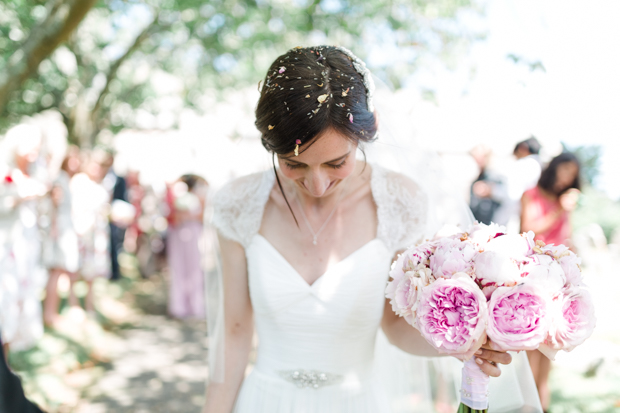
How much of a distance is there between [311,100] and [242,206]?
0.64 m

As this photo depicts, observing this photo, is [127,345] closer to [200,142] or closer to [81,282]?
[81,282]

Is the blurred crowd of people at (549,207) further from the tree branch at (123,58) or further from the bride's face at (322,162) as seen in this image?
the tree branch at (123,58)

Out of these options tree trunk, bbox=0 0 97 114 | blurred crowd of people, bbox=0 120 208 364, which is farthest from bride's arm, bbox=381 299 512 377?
tree trunk, bbox=0 0 97 114

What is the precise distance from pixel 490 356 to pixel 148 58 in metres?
11.5

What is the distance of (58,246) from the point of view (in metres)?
5.98

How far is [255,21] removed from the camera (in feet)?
25.6

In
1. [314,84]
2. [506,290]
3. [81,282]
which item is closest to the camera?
[506,290]

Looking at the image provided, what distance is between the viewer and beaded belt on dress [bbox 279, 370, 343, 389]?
1938 millimetres

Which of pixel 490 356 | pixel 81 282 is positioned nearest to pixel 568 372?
pixel 490 356

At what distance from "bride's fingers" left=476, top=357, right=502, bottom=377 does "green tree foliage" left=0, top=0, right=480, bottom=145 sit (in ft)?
13.7

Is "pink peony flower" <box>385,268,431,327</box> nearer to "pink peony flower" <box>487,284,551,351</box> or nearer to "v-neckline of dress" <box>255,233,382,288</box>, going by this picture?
"pink peony flower" <box>487,284,551,351</box>

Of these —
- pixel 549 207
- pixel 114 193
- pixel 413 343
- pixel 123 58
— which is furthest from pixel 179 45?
pixel 413 343

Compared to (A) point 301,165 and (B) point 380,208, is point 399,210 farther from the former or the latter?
(A) point 301,165

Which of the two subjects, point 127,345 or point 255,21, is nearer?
point 127,345
